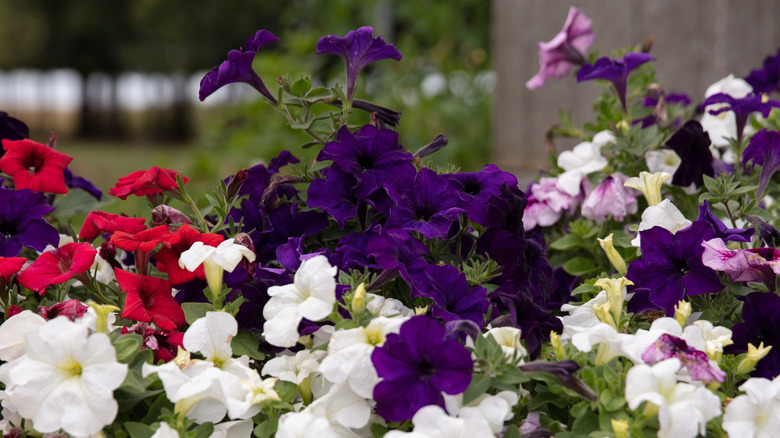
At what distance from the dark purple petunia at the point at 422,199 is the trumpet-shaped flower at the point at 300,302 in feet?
0.59

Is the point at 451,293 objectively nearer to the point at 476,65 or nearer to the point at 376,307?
the point at 376,307

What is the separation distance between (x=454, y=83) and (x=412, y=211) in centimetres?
455

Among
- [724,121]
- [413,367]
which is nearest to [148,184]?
[413,367]

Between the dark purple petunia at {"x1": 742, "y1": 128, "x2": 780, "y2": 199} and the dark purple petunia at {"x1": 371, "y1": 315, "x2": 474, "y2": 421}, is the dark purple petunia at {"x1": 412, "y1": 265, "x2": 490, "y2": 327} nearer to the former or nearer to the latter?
the dark purple petunia at {"x1": 371, "y1": 315, "x2": 474, "y2": 421}

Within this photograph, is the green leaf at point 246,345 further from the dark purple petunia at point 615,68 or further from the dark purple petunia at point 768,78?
the dark purple petunia at point 768,78

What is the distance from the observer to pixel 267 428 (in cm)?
95

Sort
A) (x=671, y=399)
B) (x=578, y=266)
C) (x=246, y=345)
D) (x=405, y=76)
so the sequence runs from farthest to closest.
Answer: (x=405, y=76) → (x=578, y=266) → (x=246, y=345) → (x=671, y=399)

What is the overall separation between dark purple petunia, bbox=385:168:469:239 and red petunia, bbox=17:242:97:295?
1.46ft

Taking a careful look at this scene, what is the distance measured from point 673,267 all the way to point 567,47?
0.81 meters

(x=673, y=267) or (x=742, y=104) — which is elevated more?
(x=742, y=104)

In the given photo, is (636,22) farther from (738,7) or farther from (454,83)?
(454,83)

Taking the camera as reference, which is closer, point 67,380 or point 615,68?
point 67,380

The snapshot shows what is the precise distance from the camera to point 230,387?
0.94 m

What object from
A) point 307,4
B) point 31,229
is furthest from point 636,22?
point 307,4
